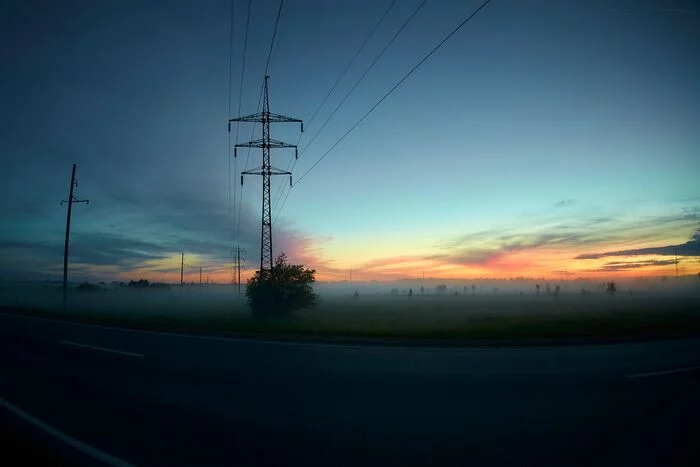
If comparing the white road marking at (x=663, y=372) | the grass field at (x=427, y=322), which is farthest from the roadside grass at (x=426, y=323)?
the white road marking at (x=663, y=372)

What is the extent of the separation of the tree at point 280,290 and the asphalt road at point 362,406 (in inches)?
706

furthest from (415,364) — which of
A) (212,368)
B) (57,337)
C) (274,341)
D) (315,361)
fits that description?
(57,337)

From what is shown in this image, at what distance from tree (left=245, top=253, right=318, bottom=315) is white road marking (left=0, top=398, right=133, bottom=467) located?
22901mm

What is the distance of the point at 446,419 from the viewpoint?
19.0 ft

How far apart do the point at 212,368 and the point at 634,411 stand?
966 centimetres

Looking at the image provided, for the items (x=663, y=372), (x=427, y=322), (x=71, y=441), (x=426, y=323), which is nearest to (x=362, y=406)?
(x=71, y=441)

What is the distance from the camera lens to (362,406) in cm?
645

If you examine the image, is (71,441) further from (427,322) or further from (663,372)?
(427,322)

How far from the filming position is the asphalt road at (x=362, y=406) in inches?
182

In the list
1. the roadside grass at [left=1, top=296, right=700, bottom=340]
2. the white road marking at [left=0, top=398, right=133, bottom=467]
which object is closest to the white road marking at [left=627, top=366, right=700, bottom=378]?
the roadside grass at [left=1, top=296, right=700, bottom=340]

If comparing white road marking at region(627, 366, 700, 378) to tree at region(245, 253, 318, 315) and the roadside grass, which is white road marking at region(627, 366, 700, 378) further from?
tree at region(245, 253, 318, 315)

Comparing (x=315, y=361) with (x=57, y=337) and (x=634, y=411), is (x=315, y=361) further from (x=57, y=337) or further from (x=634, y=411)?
(x=57, y=337)

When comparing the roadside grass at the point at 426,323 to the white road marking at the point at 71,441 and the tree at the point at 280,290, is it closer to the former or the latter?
the tree at the point at 280,290

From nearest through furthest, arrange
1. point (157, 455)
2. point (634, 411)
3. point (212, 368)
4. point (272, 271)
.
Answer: point (157, 455)
point (634, 411)
point (212, 368)
point (272, 271)
